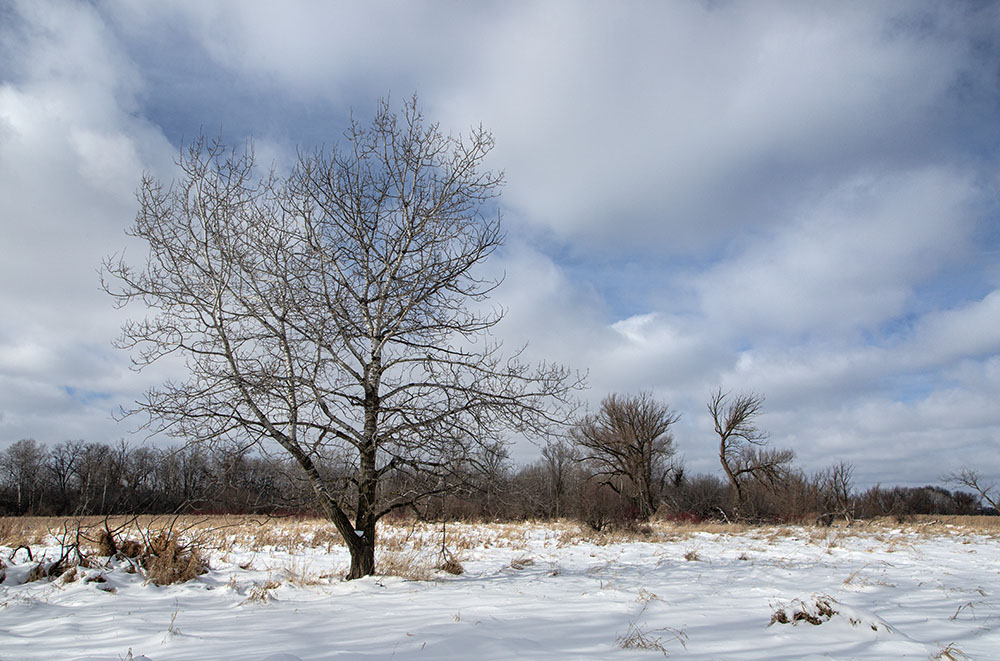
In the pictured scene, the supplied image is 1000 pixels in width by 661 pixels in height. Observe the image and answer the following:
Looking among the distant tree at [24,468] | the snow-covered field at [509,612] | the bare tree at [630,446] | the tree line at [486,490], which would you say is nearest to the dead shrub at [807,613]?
the snow-covered field at [509,612]

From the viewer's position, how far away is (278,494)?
7.44m

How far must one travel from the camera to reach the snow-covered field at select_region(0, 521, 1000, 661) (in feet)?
13.4

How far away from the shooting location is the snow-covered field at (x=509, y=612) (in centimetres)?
410

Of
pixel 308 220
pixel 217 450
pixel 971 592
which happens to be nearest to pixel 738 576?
pixel 971 592

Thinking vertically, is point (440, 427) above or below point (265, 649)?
above

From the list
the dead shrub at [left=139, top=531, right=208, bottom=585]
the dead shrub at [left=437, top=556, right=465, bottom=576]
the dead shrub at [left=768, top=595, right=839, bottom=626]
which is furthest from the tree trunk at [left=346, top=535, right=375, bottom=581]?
the dead shrub at [left=768, top=595, right=839, bottom=626]

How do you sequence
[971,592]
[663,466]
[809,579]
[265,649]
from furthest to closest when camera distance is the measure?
1. [663,466]
2. [809,579]
3. [971,592]
4. [265,649]

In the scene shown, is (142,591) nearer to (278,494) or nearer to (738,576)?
(278,494)

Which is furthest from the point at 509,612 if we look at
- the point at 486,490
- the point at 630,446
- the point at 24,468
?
the point at 24,468

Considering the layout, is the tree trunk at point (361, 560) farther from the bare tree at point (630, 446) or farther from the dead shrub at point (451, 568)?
the bare tree at point (630, 446)

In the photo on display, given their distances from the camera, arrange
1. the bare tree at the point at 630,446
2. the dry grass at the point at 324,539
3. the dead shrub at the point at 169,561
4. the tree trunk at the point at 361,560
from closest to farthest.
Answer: the dead shrub at the point at 169,561, the tree trunk at the point at 361,560, the dry grass at the point at 324,539, the bare tree at the point at 630,446

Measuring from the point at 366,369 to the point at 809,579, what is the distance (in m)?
7.34

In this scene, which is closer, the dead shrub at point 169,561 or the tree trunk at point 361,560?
the dead shrub at point 169,561

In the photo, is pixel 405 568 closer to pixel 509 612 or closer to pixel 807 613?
pixel 509 612
